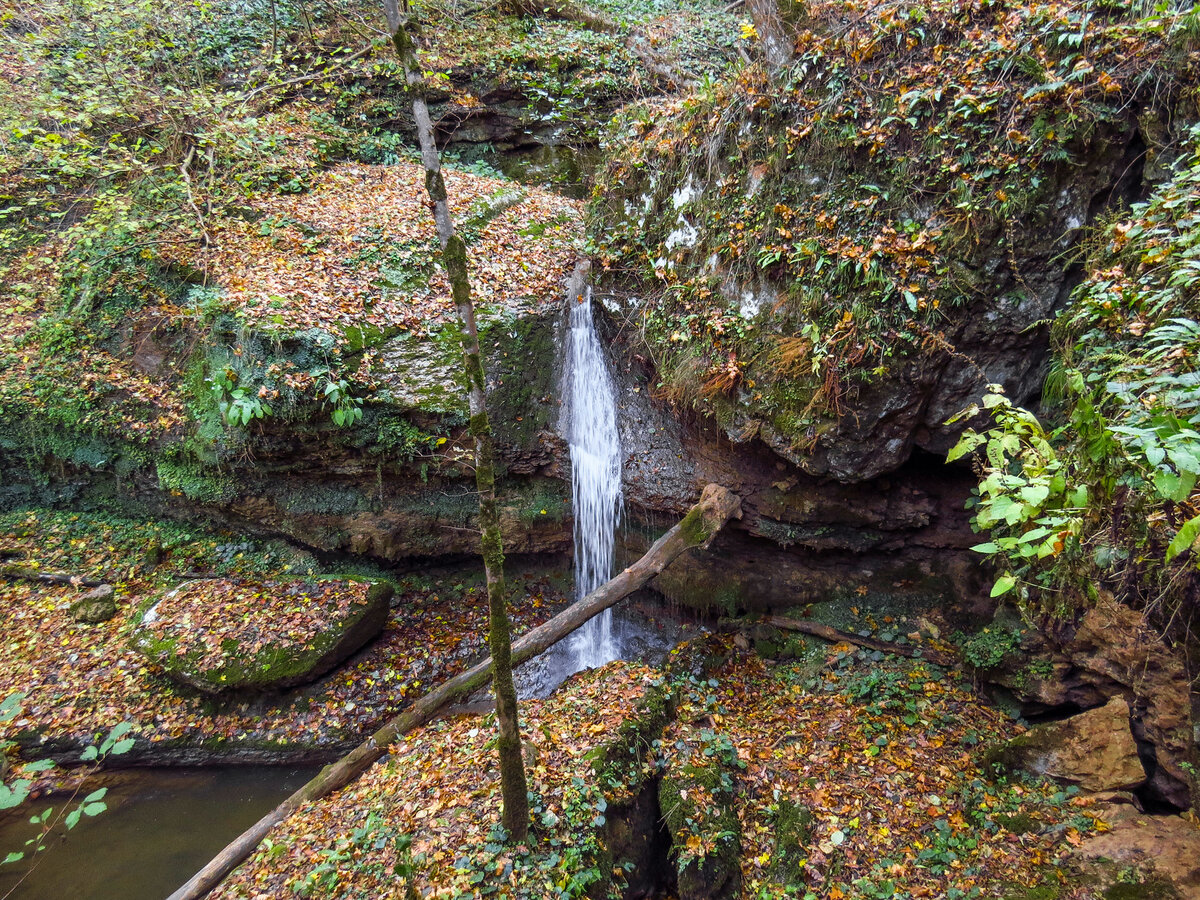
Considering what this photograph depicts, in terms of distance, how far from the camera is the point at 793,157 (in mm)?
6242

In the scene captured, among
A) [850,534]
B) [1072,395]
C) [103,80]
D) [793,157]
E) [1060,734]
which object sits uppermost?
[103,80]

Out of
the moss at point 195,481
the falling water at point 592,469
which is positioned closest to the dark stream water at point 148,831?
the falling water at point 592,469

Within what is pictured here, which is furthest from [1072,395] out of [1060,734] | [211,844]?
[211,844]

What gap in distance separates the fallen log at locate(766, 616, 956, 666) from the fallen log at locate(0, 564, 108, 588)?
952 centimetres

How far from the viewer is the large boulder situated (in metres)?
4.07

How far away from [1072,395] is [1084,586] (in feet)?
4.57

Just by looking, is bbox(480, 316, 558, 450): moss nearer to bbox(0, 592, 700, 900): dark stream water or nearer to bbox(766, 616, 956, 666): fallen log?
bbox(0, 592, 700, 900): dark stream water

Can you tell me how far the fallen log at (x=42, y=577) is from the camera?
7.95 meters

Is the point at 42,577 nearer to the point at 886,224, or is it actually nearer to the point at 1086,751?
the point at 886,224

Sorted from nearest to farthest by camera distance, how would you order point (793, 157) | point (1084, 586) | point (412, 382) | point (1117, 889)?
point (1117, 889) → point (1084, 586) → point (793, 157) → point (412, 382)

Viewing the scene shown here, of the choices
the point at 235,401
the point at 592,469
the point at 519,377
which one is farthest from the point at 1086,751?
the point at 235,401

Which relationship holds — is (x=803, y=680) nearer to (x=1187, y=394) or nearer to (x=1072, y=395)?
(x=1072, y=395)

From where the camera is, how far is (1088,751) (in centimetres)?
430

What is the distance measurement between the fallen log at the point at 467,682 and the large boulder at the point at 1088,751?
10.7 feet
